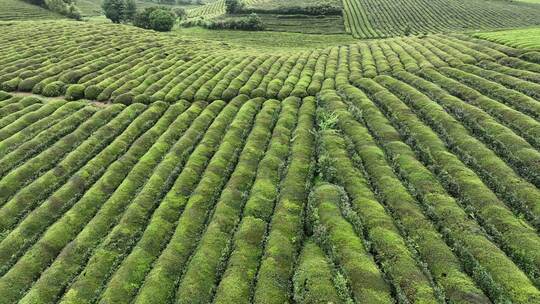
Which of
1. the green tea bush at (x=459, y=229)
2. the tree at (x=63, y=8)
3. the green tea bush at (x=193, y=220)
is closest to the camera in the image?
the green tea bush at (x=459, y=229)

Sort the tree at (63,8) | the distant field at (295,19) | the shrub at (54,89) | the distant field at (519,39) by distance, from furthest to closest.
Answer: the tree at (63,8)
the distant field at (295,19)
the distant field at (519,39)
the shrub at (54,89)

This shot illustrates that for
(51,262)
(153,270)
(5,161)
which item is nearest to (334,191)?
(153,270)

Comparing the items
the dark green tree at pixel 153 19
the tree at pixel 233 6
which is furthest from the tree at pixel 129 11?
the tree at pixel 233 6

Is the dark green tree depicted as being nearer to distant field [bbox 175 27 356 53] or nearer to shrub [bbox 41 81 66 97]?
distant field [bbox 175 27 356 53]

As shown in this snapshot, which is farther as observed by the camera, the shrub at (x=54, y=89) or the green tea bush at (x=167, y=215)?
the shrub at (x=54, y=89)

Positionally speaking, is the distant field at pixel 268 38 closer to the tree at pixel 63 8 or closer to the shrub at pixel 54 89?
the tree at pixel 63 8

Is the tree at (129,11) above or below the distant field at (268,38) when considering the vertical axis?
above

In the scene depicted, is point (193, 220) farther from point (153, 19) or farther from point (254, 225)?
point (153, 19)
